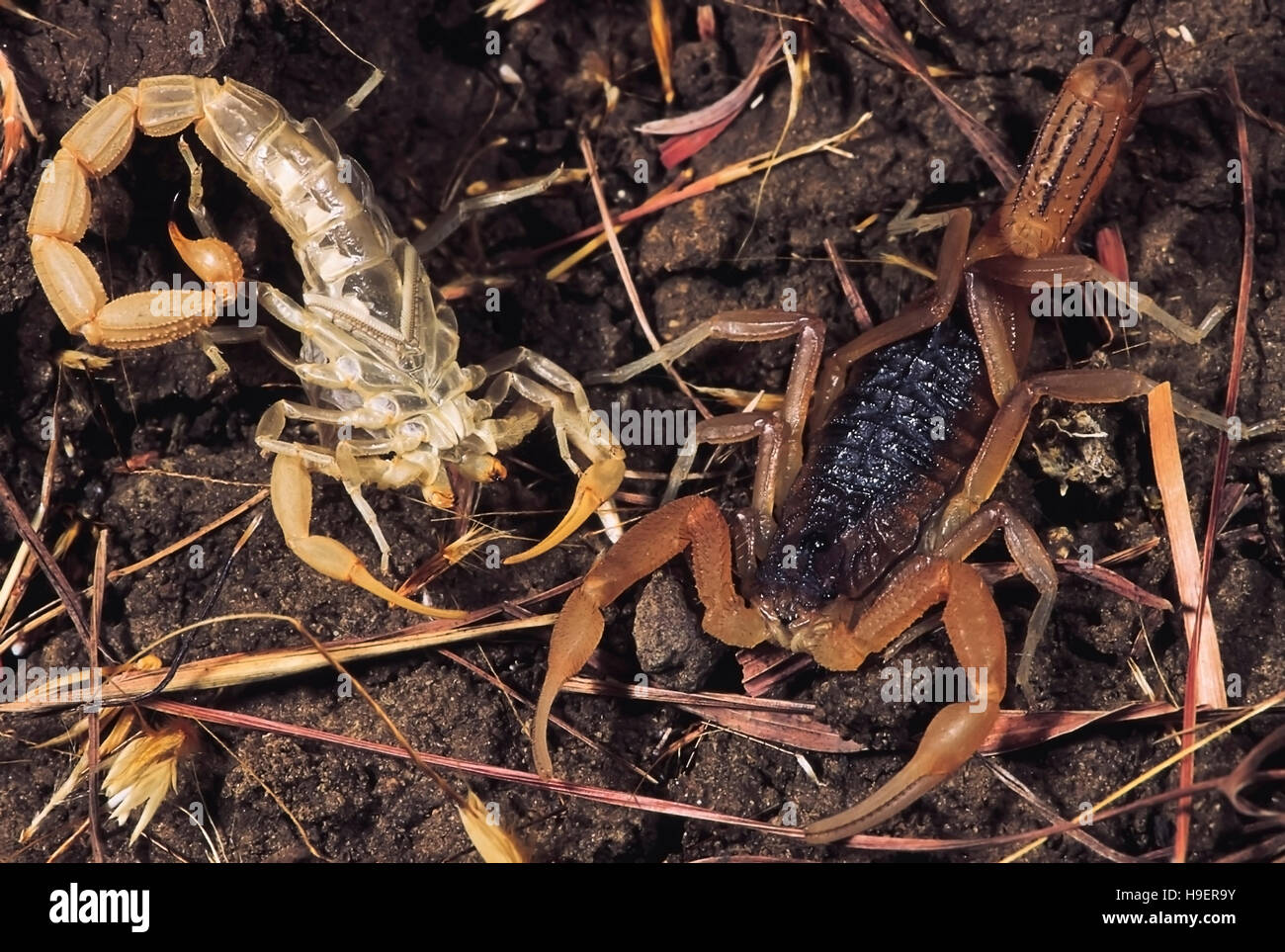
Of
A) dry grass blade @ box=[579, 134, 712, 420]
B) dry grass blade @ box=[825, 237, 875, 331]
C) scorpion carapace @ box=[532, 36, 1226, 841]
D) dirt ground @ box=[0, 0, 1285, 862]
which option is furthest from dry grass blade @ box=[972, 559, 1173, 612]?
dry grass blade @ box=[579, 134, 712, 420]

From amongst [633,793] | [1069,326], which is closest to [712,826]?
[633,793]

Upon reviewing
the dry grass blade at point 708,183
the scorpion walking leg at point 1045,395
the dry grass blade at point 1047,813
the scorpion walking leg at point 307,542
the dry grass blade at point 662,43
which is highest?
the dry grass blade at point 662,43

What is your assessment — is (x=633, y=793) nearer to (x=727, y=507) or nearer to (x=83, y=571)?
(x=727, y=507)

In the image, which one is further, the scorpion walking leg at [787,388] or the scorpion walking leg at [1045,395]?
the scorpion walking leg at [787,388]

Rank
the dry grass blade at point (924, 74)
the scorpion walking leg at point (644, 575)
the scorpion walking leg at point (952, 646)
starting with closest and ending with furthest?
the scorpion walking leg at point (952, 646) < the scorpion walking leg at point (644, 575) < the dry grass blade at point (924, 74)

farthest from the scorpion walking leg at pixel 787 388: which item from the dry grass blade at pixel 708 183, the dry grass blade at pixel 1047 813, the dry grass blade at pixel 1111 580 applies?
the dry grass blade at pixel 1047 813

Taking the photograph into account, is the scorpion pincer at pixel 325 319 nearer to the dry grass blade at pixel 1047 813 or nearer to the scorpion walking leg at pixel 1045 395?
the scorpion walking leg at pixel 1045 395

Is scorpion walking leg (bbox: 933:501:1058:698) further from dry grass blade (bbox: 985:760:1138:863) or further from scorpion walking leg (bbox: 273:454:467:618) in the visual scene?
scorpion walking leg (bbox: 273:454:467:618)
